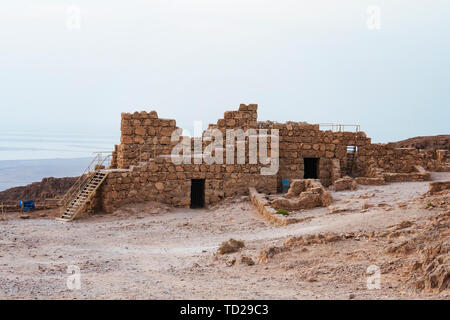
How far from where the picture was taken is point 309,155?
24.3 m

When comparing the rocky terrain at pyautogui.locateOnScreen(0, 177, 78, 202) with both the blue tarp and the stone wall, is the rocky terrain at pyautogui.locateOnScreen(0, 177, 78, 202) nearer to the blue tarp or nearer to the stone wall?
the blue tarp

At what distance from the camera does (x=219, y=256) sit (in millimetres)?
12320

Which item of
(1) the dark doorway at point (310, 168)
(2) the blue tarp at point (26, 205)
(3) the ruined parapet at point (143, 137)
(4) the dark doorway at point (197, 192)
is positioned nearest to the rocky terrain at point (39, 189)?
(2) the blue tarp at point (26, 205)

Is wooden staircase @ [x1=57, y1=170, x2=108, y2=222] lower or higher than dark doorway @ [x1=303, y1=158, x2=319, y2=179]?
lower

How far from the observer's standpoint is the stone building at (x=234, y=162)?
21.6 meters

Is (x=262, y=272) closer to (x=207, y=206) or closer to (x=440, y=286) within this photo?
(x=440, y=286)

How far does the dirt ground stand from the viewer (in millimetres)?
8805

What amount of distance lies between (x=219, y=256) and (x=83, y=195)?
9898mm

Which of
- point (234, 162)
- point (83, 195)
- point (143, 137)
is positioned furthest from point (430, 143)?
point (83, 195)

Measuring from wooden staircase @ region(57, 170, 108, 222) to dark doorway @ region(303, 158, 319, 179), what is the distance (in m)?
9.53

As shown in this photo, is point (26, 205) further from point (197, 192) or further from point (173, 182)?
point (197, 192)
